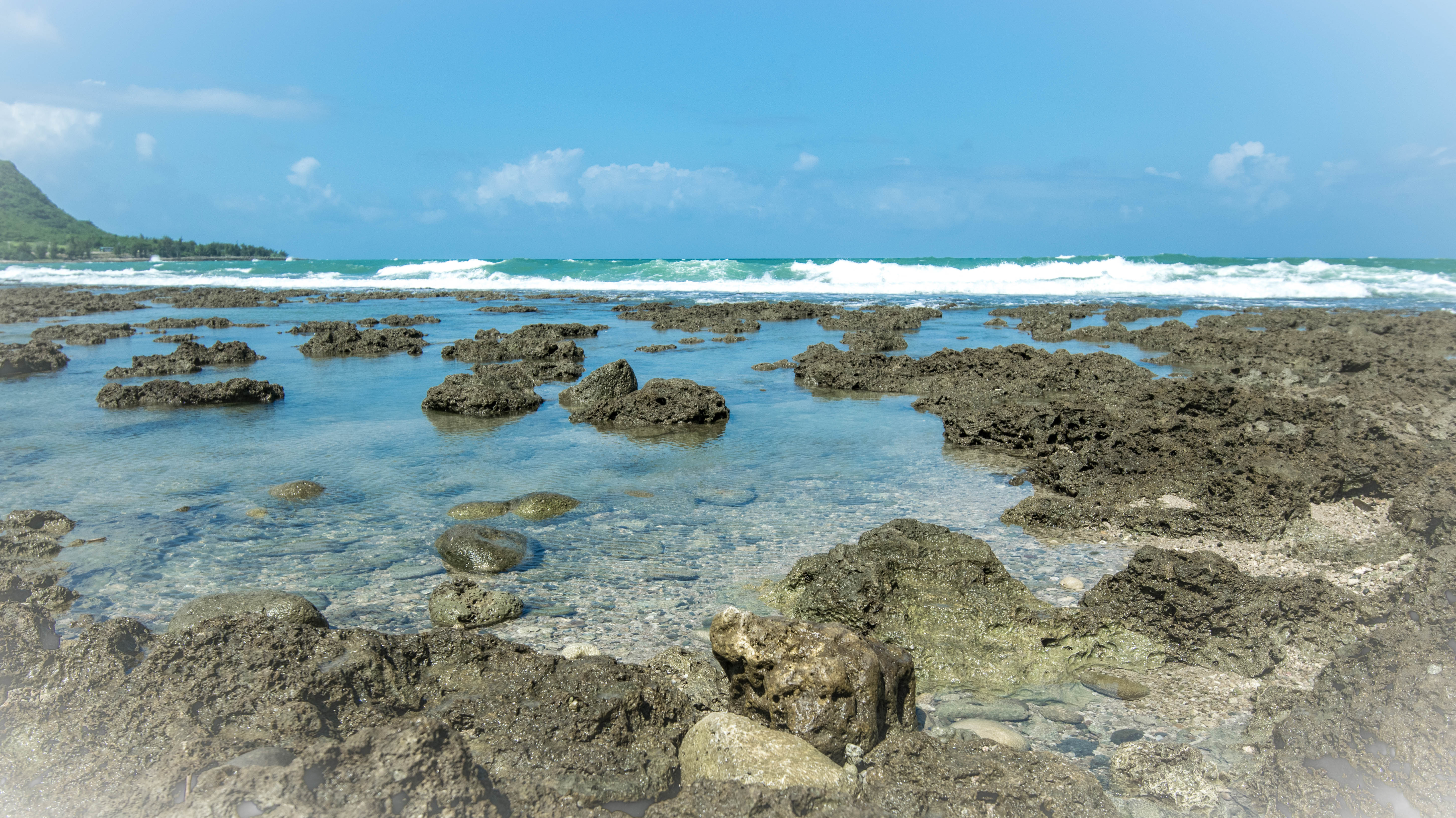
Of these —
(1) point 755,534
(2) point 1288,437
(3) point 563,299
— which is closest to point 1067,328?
(2) point 1288,437

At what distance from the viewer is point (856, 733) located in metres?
3.22

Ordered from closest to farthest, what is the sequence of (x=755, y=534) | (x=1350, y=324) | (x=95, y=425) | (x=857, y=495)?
(x=755, y=534)
(x=857, y=495)
(x=95, y=425)
(x=1350, y=324)

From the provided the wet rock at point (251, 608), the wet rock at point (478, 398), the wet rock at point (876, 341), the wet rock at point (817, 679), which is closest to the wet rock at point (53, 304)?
the wet rock at point (478, 398)

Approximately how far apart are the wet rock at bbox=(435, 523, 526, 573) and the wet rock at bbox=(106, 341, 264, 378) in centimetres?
1165

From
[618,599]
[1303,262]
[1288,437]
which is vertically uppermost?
[1303,262]

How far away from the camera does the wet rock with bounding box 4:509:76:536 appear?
5.81 metres

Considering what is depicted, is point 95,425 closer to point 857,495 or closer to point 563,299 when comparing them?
point 857,495

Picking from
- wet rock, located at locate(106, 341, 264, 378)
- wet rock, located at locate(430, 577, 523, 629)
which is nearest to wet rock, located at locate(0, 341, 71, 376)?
wet rock, located at locate(106, 341, 264, 378)

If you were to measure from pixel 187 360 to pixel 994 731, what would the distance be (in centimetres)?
1587

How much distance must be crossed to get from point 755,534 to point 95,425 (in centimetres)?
879

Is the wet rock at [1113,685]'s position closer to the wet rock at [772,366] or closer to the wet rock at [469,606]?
the wet rock at [469,606]

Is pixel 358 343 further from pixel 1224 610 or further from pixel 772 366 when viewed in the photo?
pixel 1224 610

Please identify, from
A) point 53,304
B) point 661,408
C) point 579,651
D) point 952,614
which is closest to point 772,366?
point 661,408

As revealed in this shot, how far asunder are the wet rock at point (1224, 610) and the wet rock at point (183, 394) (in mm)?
11202
